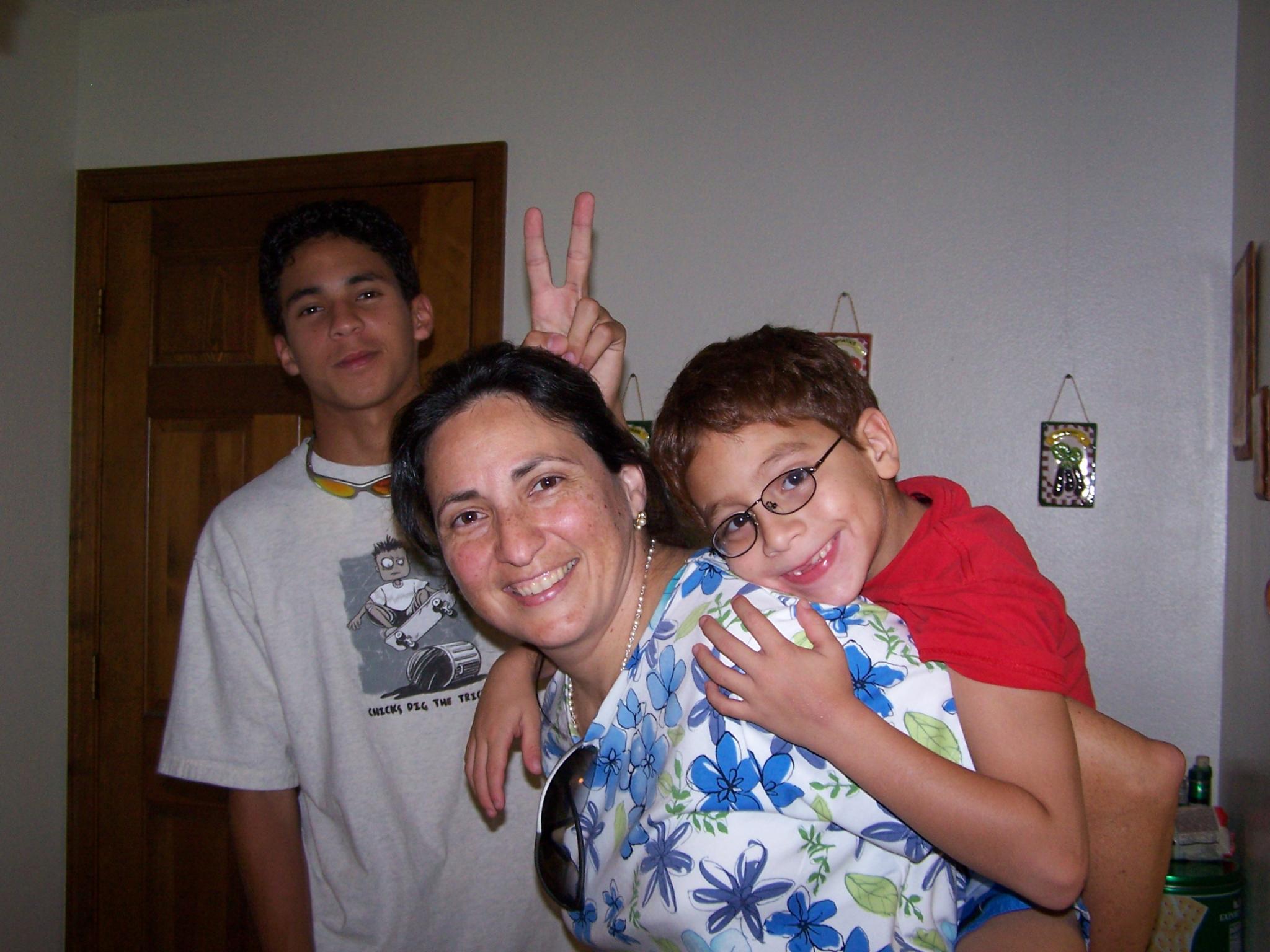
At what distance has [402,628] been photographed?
1627mm

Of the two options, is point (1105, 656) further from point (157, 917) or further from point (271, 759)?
point (157, 917)

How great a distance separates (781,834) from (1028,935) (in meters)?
0.31

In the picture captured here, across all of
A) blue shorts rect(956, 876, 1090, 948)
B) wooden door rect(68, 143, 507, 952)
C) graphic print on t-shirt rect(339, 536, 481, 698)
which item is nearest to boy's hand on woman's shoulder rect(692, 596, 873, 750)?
blue shorts rect(956, 876, 1090, 948)

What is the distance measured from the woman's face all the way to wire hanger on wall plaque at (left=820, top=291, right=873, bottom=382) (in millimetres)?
1434

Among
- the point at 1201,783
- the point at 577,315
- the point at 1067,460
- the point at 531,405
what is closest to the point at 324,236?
the point at 577,315

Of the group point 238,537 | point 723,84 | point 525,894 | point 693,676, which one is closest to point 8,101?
point 238,537

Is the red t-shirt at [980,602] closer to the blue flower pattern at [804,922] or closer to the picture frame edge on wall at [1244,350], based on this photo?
the blue flower pattern at [804,922]

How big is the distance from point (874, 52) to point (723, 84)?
426 mm

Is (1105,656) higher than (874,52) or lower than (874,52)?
lower

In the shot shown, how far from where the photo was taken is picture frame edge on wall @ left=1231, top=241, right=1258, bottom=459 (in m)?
1.84

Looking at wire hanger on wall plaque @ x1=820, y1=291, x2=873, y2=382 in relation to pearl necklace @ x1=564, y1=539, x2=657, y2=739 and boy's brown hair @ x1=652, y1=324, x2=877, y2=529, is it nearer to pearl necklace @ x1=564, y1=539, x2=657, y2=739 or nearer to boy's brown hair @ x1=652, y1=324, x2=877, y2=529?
boy's brown hair @ x1=652, y1=324, x2=877, y2=529

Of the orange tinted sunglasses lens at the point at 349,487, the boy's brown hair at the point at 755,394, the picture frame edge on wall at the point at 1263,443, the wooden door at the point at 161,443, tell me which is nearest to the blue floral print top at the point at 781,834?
the boy's brown hair at the point at 755,394

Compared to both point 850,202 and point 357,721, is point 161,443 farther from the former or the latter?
point 850,202

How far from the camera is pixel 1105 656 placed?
7.33 feet
